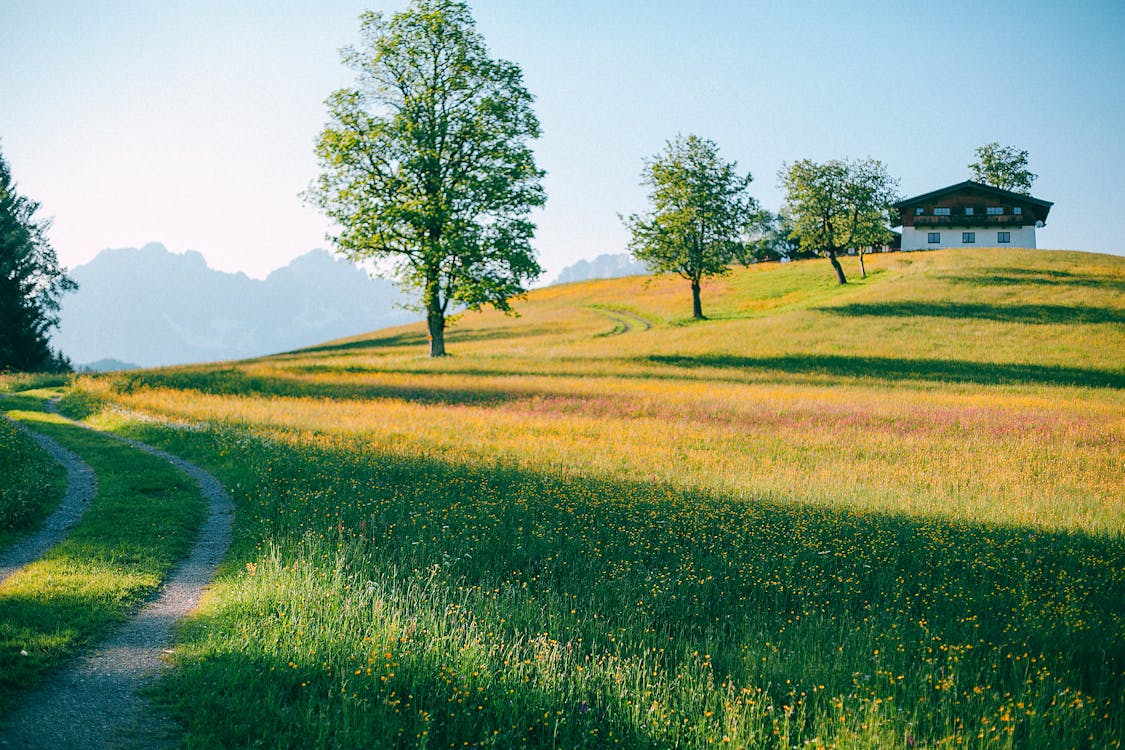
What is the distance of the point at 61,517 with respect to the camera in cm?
1112

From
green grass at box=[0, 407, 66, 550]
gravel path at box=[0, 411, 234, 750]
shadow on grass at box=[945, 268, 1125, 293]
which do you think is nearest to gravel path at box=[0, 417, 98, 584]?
green grass at box=[0, 407, 66, 550]

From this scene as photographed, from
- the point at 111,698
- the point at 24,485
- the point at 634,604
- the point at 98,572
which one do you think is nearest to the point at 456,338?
the point at 24,485

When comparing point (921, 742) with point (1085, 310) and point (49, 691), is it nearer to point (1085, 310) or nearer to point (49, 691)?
point (49, 691)

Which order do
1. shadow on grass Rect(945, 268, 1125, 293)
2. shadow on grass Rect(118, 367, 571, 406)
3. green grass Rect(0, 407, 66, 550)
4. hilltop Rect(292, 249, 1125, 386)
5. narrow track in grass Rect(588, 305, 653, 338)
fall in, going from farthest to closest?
narrow track in grass Rect(588, 305, 653, 338) → shadow on grass Rect(945, 268, 1125, 293) → hilltop Rect(292, 249, 1125, 386) → shadow on grass Rect(118, 367, 571, 406) → green grass Rect(0, 407, 66, 550)

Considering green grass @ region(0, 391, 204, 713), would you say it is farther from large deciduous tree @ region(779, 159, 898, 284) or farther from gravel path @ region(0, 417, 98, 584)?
large deciduous tree @ region(779, 159, 898, 284)

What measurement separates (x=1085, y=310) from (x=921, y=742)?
188 feet

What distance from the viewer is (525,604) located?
757 centimetres

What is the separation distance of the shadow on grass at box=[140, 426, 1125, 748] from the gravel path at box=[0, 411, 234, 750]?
1.22 feet

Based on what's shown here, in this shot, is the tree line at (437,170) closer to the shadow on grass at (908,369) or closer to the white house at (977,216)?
the shadow on grass at (908,369)

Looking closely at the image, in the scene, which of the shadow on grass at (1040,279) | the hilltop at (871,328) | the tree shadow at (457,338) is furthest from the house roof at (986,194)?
the tree shadow at (457,338)

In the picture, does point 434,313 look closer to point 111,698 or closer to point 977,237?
point 111,698

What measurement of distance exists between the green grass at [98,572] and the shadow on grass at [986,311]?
52.3 metres

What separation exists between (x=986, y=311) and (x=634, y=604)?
54.2 meters

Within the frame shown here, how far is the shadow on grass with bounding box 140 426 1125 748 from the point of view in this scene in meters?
5.78
